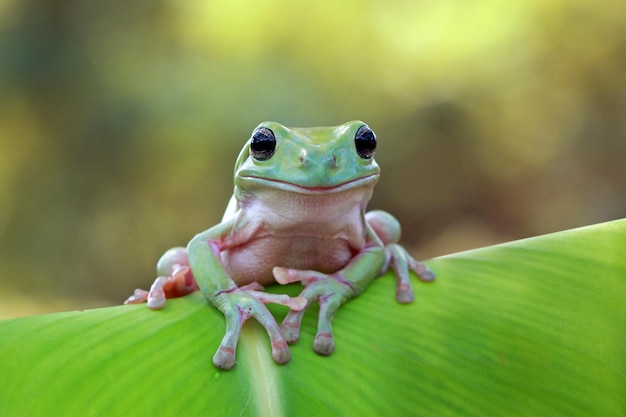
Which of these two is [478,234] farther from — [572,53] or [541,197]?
[572,53]

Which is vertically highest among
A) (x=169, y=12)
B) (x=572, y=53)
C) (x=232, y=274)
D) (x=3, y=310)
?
(x=169, y=12)

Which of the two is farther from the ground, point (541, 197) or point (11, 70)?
point (11, 70)

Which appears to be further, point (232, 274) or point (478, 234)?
point (478, 234)

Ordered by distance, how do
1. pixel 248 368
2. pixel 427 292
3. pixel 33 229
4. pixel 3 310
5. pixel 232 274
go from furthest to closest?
1. pixel 33 229
2. pixel 3 310
3. pixel 232 274
4. pixel 427 292
5. pixel 248 368

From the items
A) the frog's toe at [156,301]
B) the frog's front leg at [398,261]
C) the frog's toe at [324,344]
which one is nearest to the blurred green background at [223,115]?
the frog's front leg at [398,261]

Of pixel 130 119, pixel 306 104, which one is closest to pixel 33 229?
pixel 130 119

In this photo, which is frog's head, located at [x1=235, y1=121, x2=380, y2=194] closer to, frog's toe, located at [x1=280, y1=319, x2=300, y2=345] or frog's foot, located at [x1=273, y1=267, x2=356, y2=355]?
frog's foot, located at [x1=273, y1=267, x2=356, y2=355]

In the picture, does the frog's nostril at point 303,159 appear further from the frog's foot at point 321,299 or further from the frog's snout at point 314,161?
the frog's foot at point 321,299
